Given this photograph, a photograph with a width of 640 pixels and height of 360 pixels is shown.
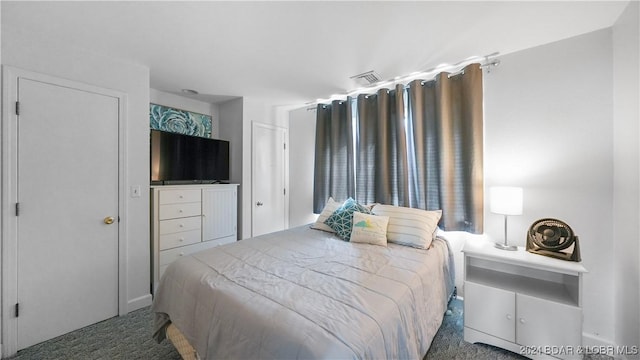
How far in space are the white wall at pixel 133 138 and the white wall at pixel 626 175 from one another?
387 cm

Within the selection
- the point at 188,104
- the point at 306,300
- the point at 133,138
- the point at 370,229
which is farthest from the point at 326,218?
the point at 188,104

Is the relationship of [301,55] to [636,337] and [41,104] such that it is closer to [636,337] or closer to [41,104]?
[41,104]

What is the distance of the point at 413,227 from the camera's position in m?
2.25

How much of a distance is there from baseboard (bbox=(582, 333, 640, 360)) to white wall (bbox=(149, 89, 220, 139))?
14.9 feet

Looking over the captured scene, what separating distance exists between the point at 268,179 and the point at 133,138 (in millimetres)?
1828

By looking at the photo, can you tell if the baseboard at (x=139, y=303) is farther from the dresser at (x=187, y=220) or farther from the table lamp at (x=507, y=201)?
the table lamp at (x=507, y=201)

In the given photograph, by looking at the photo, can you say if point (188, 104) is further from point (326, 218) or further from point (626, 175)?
point (626, 175)

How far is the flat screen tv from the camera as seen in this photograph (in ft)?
9.20

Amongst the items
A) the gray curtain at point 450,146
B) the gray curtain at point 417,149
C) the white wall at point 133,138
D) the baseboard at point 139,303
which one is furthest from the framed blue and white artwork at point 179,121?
the gray curtain at point 450,146

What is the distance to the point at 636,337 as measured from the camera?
1543mm

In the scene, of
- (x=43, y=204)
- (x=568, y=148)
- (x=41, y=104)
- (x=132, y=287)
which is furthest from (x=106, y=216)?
(x=568, y=148)

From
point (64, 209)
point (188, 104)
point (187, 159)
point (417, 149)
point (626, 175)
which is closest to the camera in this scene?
point (626, 175)

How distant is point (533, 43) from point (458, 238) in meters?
1.82

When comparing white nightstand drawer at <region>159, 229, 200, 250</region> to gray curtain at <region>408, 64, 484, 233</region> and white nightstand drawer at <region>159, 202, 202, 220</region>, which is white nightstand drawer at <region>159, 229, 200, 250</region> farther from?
gray curtain at <region>408, 64, 484, 233</region>
